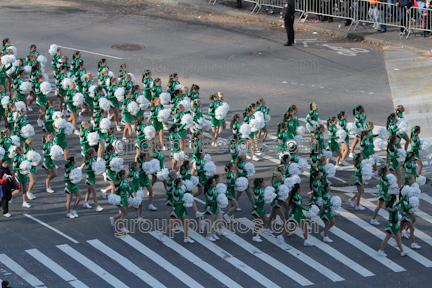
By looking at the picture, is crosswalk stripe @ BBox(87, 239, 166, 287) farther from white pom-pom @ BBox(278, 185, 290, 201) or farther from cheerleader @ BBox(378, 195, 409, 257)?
cheerleader @ BBox(378, 195, 409, 257)

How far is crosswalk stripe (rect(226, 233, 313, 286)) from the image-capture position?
12.8 metres

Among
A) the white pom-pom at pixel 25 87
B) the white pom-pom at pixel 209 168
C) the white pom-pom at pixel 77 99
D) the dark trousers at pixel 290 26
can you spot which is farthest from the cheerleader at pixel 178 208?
the dark trousers at pixel 290 26

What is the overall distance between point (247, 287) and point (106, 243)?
10.7 feet

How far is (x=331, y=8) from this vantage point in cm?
2977

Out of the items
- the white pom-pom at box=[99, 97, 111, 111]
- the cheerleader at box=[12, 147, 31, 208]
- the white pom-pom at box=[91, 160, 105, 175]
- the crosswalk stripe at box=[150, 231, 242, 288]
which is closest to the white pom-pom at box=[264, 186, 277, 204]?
the crosswalk stripe at box=[150, 231, 242, 288]

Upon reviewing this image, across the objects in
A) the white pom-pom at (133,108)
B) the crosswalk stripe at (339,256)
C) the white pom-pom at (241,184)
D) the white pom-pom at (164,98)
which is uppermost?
the white pom-pom at (164,98)

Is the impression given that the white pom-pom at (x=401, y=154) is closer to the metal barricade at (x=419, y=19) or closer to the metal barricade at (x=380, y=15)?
the metal barricade at (x=419, y=19)

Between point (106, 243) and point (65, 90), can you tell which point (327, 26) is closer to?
point (65, 90)

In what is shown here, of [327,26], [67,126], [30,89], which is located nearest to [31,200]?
[67,126]

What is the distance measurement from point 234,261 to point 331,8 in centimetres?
1904

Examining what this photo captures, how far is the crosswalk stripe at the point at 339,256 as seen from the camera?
13156 millimetres

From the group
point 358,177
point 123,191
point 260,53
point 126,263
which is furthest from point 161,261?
point 260,53

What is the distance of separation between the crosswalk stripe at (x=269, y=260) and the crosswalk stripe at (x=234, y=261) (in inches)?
17.6

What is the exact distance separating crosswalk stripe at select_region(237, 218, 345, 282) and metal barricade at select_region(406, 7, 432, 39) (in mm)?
16192
